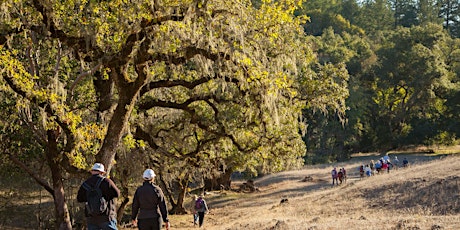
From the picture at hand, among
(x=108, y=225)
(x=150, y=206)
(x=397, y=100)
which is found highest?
(x=397, y=100)

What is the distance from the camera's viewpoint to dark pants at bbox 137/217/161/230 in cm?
771

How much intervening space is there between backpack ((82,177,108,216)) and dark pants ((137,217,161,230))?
965 mm

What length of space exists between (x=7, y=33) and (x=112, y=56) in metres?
2.58

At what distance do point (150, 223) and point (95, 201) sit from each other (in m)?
1.21

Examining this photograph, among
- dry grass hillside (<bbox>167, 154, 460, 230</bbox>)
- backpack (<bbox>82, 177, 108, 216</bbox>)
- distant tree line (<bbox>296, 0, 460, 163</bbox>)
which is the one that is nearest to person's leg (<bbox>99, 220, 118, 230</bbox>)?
backpack (<bbox>82, 177, 108, 216</bbox>)

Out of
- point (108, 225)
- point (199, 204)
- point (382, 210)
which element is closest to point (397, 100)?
point (199, 204)

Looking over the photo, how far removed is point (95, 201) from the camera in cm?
686

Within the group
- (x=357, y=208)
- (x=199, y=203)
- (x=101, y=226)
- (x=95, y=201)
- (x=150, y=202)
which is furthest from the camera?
(x=199, y=203)

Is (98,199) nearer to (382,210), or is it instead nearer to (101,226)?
(101,226)

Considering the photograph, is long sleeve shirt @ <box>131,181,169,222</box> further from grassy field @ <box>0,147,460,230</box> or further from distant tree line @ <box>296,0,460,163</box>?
distant tree line @ <box>296,0,460,163</box>

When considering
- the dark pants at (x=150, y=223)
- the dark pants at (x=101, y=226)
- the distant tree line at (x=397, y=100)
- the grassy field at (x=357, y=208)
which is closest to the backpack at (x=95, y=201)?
the dark pants at (x=101, y=226)

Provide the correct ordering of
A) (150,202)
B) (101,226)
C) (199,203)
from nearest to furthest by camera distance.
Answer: (101,226)
(150,202)
(199,203)

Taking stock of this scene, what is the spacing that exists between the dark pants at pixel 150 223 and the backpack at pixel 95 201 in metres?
0.96

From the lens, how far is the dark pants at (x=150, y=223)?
7.71m
